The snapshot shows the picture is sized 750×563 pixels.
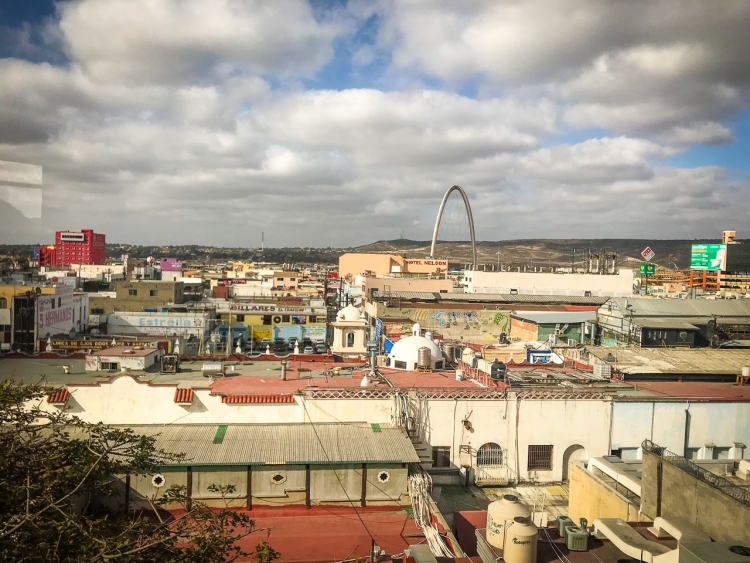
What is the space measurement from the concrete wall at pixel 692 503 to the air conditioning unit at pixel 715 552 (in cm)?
92

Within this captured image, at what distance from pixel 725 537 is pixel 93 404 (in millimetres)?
16127

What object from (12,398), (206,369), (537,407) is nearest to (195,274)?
(206,369)

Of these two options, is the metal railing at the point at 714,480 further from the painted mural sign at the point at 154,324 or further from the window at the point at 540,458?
the painted mural sign at the point at 154,324

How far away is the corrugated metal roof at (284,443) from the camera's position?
15.0 metres

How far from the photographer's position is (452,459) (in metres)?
18.9

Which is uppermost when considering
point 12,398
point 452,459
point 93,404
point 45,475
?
point 12,398

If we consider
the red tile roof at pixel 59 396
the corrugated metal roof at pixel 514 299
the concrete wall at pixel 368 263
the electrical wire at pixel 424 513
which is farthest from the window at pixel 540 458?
the concrete wall at pixel 368 263

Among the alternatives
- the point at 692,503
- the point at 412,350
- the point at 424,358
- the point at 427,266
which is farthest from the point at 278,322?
the point at 427,266

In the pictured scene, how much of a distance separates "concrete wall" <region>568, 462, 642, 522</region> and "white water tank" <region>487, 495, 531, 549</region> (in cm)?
374

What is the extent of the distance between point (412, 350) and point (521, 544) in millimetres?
14558

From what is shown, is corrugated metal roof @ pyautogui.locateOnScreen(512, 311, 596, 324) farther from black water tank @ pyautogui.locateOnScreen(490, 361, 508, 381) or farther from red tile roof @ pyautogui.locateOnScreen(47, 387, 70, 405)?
red tile roof @ pyautogui.locateOnScreen(47, 387, 70, 405)

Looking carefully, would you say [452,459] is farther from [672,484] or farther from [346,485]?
[672,484]

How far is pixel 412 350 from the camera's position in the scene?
24656 mm

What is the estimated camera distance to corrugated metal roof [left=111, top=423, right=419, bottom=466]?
49.1 ft
